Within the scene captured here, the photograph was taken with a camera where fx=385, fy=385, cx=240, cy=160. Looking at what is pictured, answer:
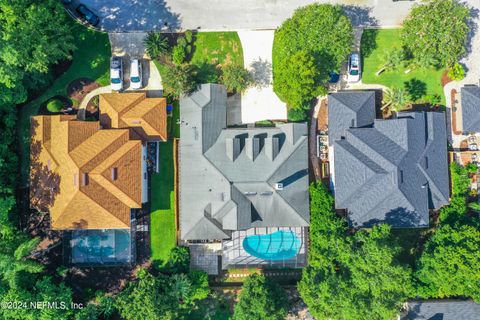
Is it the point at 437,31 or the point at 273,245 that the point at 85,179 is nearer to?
the point at 273,245

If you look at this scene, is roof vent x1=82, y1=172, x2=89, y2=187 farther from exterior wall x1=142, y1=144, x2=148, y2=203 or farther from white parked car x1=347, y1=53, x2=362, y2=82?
white parked car x1=347, y1=53, x2=362, y2=82

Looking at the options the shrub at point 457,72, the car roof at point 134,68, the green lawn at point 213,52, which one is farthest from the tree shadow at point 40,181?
the shrub at point 457,72

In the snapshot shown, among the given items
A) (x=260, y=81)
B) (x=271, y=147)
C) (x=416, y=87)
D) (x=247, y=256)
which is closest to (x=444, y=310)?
(x=247, y=256)

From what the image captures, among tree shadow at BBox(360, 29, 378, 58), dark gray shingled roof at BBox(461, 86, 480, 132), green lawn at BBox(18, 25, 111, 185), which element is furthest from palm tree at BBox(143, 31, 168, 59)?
dark gray shingled roof at BBox(461, 86, 480, 132)

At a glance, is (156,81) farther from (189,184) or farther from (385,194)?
(385,194)

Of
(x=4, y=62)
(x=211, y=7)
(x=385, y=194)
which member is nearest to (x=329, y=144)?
(x=385, y=194)
